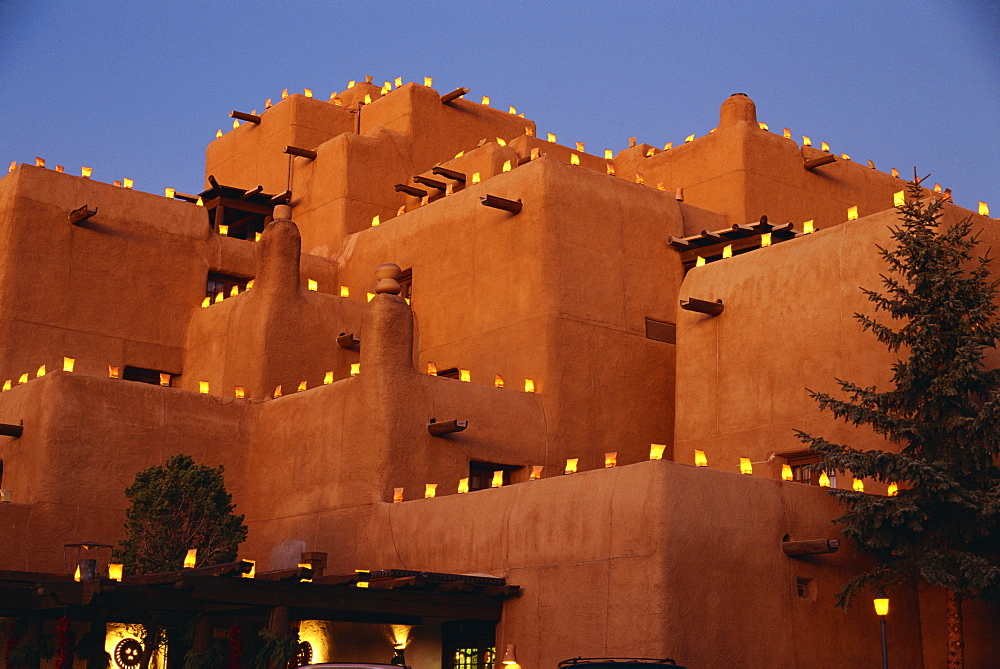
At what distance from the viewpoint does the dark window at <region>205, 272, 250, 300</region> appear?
1184 inches

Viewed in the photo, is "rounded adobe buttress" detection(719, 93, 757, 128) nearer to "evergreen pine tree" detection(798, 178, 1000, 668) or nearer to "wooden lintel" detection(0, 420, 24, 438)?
"evergreen pine tree" detection(798, 178, 1000, 668)

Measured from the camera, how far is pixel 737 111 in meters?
31.1

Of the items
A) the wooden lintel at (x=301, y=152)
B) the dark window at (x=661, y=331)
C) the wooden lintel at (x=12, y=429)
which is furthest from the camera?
the wooden lintel at (x=301, y=152)

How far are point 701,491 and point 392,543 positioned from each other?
5990 millimetres

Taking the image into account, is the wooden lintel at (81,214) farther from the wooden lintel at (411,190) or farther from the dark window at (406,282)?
the wooden lintel at (411,190)

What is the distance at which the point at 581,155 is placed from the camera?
110ft

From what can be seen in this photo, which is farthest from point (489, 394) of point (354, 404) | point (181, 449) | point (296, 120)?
point (296, 120)

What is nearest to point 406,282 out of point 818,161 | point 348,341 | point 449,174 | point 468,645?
point 348,341

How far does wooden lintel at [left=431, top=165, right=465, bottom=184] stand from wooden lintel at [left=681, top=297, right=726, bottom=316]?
7646mm

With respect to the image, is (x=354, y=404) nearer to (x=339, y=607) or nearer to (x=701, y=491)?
(x=339, y=607)

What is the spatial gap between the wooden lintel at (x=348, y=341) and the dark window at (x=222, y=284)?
3.62 metres

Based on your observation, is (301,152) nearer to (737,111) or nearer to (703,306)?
(737,111)

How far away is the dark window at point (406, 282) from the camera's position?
95.5 feet

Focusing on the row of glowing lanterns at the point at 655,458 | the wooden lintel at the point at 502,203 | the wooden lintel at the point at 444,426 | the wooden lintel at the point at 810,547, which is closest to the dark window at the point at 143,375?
the wooden lintel at the point at 444,426
